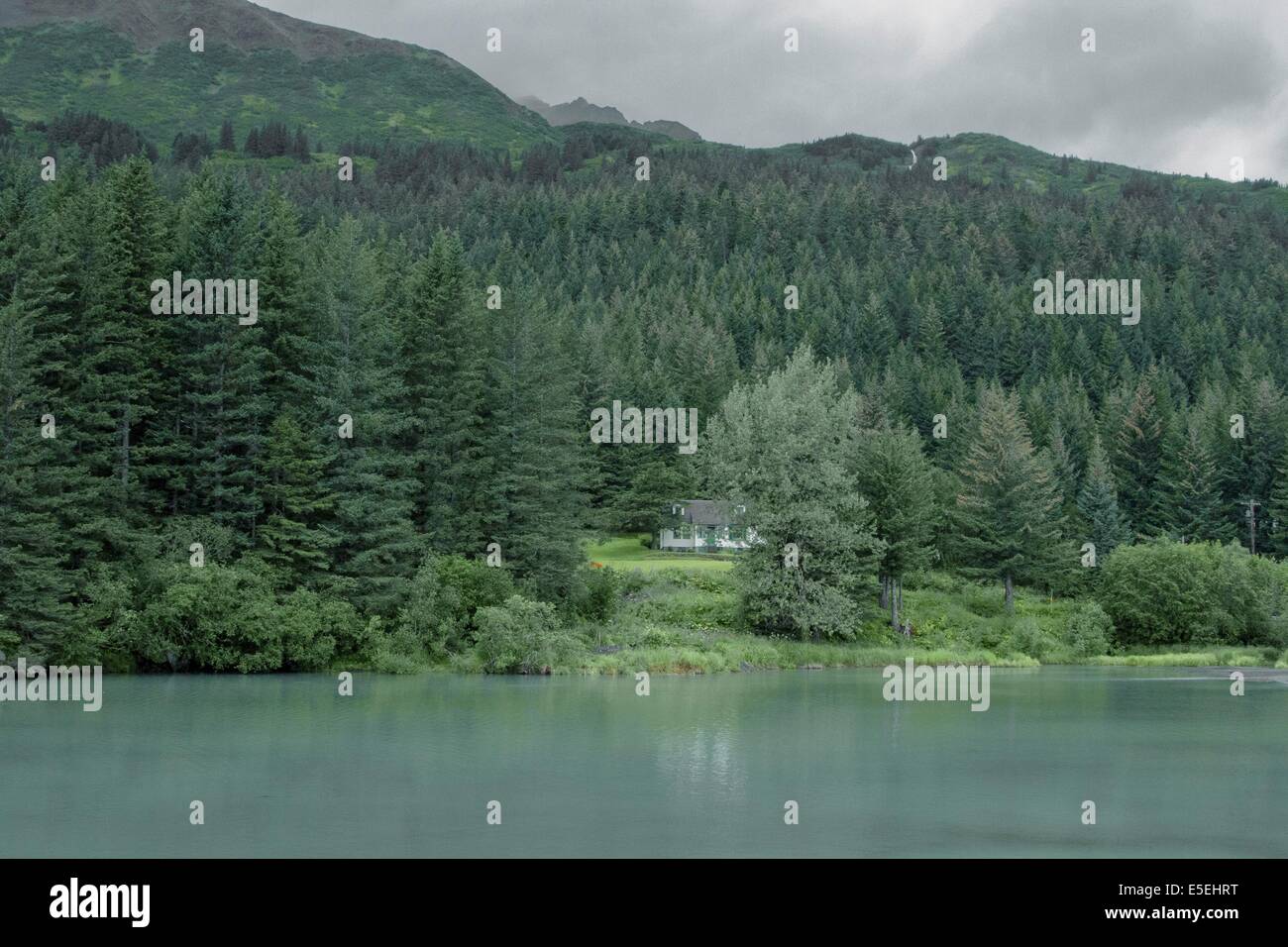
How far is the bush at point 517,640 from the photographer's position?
54.3 meters

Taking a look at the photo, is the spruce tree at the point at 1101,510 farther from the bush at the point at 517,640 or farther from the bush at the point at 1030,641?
the bush at the point at 517,640

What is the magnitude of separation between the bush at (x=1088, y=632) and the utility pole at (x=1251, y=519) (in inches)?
1165

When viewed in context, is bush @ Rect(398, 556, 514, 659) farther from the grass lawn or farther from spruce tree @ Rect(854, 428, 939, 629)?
spruce tree @ Rect(854, 428, 939, 629)

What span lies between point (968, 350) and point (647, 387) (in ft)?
222

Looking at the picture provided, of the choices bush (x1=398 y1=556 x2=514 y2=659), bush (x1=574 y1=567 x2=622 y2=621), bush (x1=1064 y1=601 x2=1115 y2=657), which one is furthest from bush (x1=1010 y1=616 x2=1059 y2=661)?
bush (x1=398 y1=556 x2=514 y2=659)

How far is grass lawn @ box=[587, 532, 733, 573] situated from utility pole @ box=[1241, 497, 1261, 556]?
41002mm

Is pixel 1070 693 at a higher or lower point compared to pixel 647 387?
lower

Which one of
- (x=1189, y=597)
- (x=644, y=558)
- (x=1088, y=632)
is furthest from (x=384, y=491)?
(x=1189, y=597)

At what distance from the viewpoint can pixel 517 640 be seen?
54500 millimetres

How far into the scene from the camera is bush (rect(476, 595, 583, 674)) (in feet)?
178

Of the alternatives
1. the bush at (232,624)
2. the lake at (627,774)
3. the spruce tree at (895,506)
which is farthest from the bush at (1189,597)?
the bush at (232,624)
